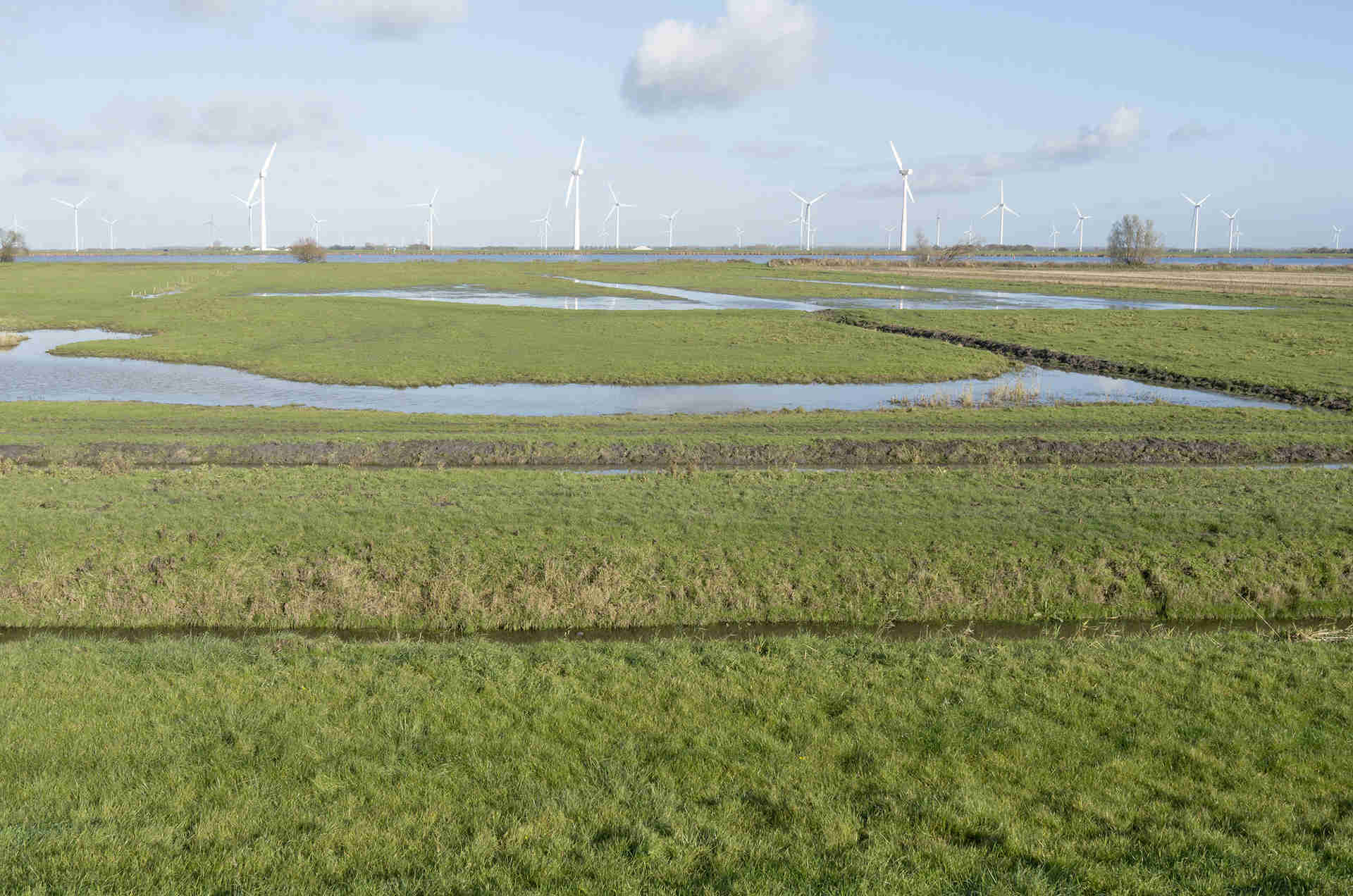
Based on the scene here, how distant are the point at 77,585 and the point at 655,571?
37.0ft

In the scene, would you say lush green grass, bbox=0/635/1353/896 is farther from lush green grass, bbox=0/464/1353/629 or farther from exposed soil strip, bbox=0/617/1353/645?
lush green grass, bbox=0/464/1353/629

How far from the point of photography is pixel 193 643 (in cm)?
1622

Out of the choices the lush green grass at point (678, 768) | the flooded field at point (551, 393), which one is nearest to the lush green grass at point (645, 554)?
the lush green grass at point (678, 768)

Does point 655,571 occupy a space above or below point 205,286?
below

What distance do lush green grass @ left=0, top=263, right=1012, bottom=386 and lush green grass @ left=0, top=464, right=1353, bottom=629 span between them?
26.3 meters

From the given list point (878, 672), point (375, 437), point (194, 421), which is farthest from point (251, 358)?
point (878, 672)

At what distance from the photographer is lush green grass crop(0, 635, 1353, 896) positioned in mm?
8953

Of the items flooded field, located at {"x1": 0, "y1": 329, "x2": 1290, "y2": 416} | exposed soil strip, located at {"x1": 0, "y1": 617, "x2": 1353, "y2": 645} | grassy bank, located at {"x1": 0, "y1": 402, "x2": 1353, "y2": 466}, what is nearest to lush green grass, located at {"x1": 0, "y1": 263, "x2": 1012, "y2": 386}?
flooded field, located at {"x1": 0, "y1": 329, "x2": 1290, "y2": 416}

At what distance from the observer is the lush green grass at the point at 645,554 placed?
18.9 metres

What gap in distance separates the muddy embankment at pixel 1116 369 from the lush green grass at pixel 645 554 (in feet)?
70.5

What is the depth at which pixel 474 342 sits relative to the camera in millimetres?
62688

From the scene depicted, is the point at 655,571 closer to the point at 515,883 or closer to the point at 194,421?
the point at 515,883

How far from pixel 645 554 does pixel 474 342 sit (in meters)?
44.9

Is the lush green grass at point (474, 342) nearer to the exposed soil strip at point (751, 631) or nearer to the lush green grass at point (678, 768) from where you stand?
the exposed soil strip at point (751, 631)
